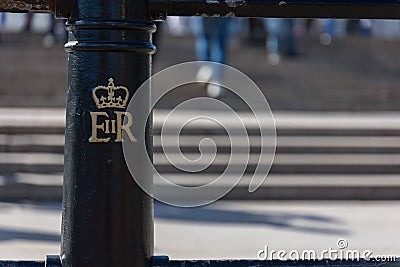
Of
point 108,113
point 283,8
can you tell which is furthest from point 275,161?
point 108,113

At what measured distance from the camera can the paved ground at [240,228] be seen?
4.99m

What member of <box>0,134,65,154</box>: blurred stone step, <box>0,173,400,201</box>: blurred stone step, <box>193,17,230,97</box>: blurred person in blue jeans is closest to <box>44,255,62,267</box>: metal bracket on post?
<box>0,173,400,201</box>: blurred stone step

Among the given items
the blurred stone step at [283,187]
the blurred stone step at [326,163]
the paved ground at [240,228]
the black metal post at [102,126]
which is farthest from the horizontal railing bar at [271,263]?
the blurred stone step at [326,163]

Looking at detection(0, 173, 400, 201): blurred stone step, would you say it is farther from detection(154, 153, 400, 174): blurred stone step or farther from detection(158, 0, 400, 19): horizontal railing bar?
detection(158, 0, 400, 19): horizontal railing bar

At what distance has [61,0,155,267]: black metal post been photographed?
2033 millimetres

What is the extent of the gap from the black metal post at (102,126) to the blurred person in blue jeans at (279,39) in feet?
32.9

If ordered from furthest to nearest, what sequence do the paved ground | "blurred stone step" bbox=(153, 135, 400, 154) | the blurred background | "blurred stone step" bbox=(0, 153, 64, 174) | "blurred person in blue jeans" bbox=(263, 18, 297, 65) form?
"blurred person in blue jeans" bbox=(263, 18, 297, 65) → "blurred stone step" bbox=(153, 135, 400, 154) → "blurred stone step" bbox=(0, 153, 64, 174) → the blurred background → the paved ground

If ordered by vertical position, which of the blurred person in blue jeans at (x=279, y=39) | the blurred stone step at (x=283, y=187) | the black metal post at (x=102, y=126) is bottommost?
the black metal post at (x=102, y=126)

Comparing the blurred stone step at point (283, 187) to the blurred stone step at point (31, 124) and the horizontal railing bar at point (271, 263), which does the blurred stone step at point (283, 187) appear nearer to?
the blurred stone step at point (31, 124)

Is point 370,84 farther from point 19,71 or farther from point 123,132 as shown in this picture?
point 123,132

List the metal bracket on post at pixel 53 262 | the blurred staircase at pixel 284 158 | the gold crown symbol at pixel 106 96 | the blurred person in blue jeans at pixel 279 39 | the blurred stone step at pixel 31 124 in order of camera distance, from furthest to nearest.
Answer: the blurred person in blue jeans at pixel 279 39
the blurred stone step at pixel 31 124
the blurred staircase at pixel 284 158
the metal bracket on post at pixel 53 262
the gold crown symbol at pixel 106 96

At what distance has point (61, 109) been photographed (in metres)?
8.76

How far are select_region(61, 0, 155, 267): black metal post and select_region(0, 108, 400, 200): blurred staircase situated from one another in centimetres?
464

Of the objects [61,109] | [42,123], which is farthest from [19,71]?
[42,123]
